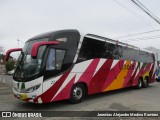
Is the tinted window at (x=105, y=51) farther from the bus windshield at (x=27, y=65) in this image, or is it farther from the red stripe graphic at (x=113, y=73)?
the bus windshield at (x=27, y=65)

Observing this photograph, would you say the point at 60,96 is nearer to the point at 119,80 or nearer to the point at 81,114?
the point at 81,114

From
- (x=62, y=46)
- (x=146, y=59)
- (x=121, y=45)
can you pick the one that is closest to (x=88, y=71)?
(x=62, y=46)

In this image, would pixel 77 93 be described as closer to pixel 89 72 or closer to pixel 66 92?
pixel 66 92

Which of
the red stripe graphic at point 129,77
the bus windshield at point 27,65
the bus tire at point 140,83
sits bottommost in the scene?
the bus tire at point 140,83

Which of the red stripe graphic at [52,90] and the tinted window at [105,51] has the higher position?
the tinted window at [105,51]

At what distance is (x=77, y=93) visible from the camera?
9852 mm

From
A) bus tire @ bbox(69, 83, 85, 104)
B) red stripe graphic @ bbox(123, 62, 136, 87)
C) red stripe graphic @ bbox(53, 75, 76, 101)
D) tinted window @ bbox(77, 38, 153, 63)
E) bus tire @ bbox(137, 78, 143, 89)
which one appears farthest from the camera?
bus tire @ bbox(137, 78, 143, 89)

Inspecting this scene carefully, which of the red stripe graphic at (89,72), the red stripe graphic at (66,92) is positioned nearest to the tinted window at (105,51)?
the red stripe graphic at (89,72)

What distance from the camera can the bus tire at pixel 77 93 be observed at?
9.62 m

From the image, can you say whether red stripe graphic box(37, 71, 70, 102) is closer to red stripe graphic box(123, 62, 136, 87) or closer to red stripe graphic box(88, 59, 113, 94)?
red stripe graphic box(88, 59, 113, 94)

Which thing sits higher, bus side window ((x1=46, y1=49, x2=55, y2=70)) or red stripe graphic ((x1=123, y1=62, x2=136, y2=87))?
bus side window ((x1=46, y1=49, x2=55, y2=70))

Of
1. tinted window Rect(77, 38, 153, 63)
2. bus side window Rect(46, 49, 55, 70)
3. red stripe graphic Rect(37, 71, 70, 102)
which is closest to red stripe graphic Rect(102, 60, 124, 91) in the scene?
tinted window Rect(77, 38, 153, 63)

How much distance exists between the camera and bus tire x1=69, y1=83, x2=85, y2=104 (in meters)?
9.62

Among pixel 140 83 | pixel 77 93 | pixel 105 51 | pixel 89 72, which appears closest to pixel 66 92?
pixel 77 93
